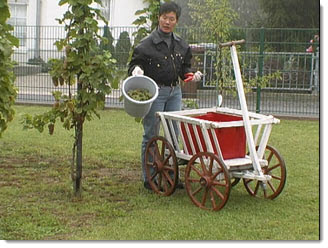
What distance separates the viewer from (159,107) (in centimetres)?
621

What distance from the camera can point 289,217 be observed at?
5312 mm

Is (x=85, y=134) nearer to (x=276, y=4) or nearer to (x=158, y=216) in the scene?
(x=158, y=216)

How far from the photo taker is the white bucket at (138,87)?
18.2ft

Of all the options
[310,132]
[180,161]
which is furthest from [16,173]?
[310,132]

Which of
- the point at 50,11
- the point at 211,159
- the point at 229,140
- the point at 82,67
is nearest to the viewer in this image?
the point at 211,159

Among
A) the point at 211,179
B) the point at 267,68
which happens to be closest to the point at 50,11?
the point at 267,68

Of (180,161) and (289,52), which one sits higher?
(289,52)

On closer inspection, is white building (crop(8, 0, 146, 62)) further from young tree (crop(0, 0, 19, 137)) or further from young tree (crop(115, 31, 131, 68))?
young tree (crop(0, 0, 19, 137))

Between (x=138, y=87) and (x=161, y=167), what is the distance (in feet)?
2.73

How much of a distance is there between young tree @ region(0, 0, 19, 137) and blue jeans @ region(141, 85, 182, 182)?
1395 millimetres

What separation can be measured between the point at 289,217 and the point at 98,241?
1.67 m

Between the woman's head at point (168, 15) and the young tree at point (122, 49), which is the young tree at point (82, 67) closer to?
the woman's head at point (168, 15)

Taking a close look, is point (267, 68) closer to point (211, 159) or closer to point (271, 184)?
point (271, 184)

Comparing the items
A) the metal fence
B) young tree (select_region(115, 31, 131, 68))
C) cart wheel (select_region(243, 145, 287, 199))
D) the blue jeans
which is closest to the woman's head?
the blue jeans
